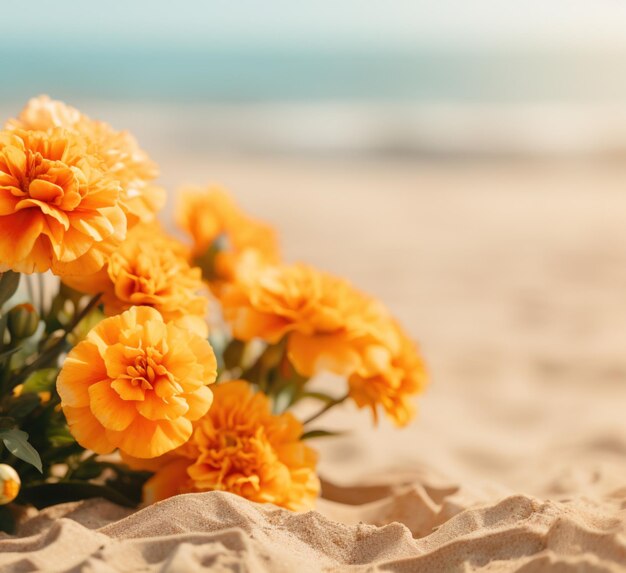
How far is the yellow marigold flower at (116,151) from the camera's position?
1.26m

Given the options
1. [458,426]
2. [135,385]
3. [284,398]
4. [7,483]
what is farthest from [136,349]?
[458,426]

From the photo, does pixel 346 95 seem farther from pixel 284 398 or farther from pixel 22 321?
pixel 22 321

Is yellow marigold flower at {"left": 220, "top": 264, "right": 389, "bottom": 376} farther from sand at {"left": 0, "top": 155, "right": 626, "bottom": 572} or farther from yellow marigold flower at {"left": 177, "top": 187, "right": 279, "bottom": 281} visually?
yellow marigold flower at {"left": 177, "top": 187, "right": 279, "bottom": 281}

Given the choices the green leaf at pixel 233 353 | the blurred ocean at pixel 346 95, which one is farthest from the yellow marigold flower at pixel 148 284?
the blurred ocean at pixel 346 95

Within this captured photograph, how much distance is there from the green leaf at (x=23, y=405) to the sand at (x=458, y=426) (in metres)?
0.18

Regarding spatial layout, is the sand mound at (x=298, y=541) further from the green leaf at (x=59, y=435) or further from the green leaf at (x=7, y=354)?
the green leaf at (x=7, y=354)

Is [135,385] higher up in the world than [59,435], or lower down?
higher up

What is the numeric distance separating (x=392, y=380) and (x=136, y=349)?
48 cm

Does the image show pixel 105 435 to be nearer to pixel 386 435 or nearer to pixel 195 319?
pixel 195 319

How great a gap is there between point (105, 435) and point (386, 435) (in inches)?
55.9

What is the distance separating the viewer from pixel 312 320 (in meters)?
1.42

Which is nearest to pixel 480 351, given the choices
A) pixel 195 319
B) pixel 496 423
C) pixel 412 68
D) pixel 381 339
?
pixel 496 423

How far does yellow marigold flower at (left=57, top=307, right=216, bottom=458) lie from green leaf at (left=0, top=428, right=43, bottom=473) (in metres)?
0.07

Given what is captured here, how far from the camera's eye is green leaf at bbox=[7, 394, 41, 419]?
4.23 feet
